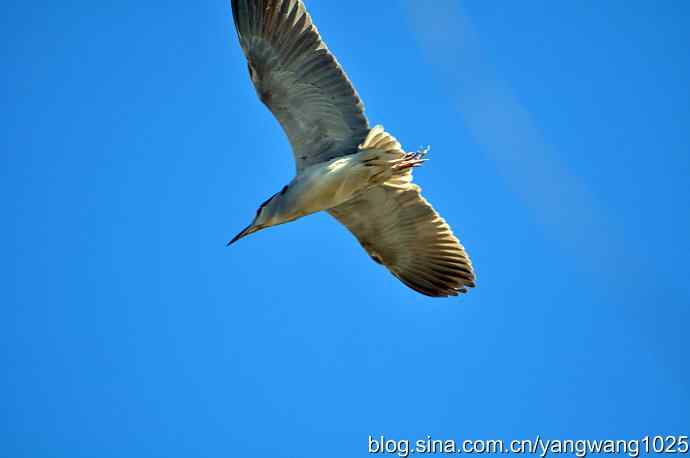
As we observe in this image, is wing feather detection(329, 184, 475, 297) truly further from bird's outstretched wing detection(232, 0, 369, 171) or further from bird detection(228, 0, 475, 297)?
bird's outstretched wing detection(232, 0, 369, 171)

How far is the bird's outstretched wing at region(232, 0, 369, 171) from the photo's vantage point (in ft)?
26.7

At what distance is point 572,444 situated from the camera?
9195 millimetres

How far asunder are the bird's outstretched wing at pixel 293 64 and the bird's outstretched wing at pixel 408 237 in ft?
2.92

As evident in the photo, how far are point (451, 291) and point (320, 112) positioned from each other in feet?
7.56

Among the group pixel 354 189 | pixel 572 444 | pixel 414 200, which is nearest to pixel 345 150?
pixel 354 189

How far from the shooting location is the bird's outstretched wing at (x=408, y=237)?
9070mm

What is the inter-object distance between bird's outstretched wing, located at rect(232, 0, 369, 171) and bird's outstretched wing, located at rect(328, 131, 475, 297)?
2.92 ft

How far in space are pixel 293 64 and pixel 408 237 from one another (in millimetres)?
2116

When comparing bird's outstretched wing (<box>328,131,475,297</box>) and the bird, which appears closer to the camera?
the bird

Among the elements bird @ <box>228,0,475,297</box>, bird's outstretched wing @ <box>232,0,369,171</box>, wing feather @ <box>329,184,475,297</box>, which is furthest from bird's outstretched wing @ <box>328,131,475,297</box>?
bird's outstretched wing @ <box>232,0,369,171</box>

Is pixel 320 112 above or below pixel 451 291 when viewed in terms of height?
above

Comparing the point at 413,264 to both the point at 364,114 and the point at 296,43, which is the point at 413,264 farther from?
the point at 296,43

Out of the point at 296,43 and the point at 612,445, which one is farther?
the point at 612,445

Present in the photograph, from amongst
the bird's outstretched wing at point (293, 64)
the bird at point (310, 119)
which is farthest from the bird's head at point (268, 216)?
the bird's outstretched wing at point (293, 64)
